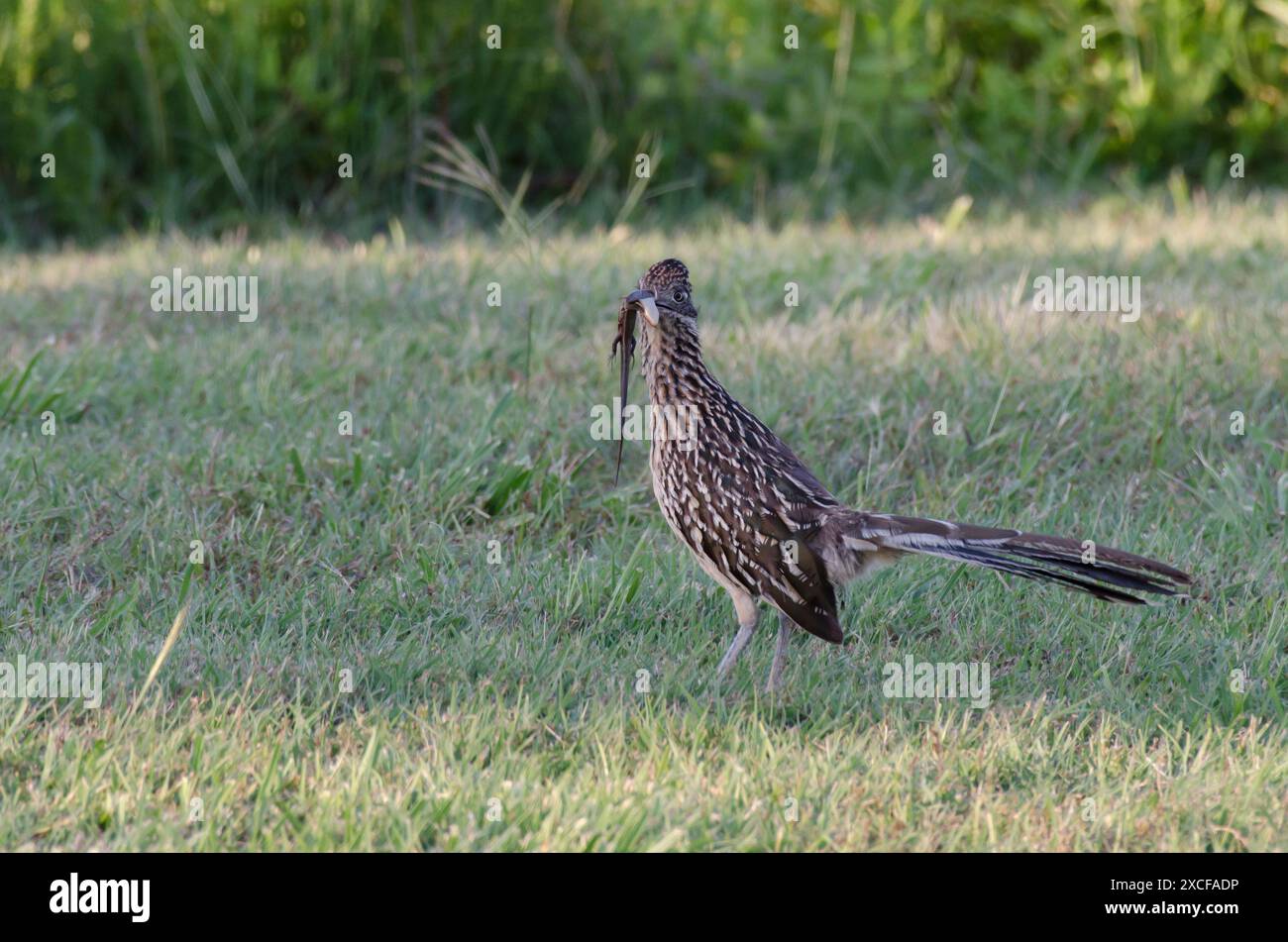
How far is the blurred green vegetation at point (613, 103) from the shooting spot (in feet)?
30.8

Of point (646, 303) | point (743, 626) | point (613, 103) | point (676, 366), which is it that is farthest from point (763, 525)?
point (613, 103)

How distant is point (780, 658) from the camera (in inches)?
187

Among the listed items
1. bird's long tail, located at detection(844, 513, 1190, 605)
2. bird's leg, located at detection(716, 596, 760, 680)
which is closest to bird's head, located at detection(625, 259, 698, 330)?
bird's leg, located at detection(716, 596, 760, 680)

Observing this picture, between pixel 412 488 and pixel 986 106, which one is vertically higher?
pixel 986 106

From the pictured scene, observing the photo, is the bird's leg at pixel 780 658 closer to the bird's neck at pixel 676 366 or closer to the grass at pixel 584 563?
the grass at pixel 584 563

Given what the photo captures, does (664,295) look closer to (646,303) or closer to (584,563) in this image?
(646,303)

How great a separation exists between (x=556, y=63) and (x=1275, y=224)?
14.4 ft

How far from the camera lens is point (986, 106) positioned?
10336 millimetres

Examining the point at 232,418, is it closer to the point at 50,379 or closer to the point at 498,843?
the point at 50,379

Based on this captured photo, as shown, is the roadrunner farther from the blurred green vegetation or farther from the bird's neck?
the blurred green vegetation

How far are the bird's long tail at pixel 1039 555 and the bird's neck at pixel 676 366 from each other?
2.74 feet

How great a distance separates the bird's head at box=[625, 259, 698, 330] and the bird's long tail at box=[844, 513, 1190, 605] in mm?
997

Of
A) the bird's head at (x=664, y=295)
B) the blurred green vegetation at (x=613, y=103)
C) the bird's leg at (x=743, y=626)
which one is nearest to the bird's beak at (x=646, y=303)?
the bird's head at (x=664, y=295)
